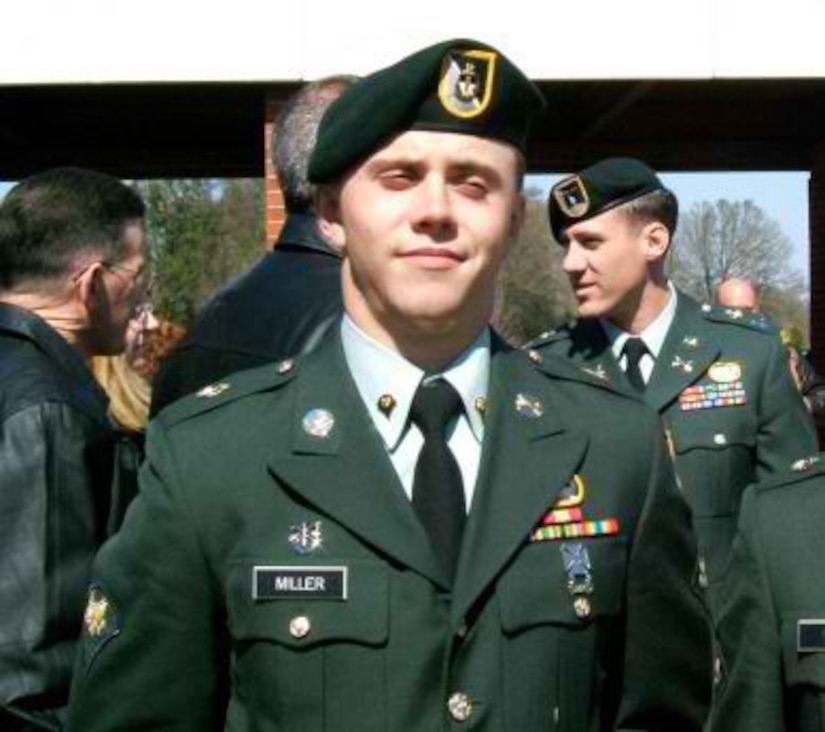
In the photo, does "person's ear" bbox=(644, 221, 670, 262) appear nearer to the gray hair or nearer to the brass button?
the gray hair

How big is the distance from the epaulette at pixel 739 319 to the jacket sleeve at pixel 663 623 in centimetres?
322

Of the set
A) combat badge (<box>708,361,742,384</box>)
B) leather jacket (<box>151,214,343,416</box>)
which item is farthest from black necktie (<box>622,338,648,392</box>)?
leather jacket (<box>151,214,343,416</box>)

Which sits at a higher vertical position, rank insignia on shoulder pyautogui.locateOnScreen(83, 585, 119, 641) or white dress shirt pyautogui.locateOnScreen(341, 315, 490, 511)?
white dress shirt pyautogui.locateOnScreen(341, 315, 490, 511)

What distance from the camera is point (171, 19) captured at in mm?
8773

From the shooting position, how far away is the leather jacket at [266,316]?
3.46m

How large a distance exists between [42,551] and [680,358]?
2.89 metres

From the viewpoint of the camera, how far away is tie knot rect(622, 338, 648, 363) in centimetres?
555

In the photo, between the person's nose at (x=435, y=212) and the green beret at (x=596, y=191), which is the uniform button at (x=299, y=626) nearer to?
the person's nose at (x=435, y=212)

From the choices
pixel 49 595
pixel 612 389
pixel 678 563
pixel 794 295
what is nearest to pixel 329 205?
pixel 612 389

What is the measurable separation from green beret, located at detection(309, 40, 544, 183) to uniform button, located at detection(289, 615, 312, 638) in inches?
25.0

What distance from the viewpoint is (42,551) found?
3.04m

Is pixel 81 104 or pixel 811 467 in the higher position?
pixel 81 104

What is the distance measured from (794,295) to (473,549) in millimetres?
53873

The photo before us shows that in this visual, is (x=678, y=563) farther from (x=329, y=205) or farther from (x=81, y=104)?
(x=81, y=104)
